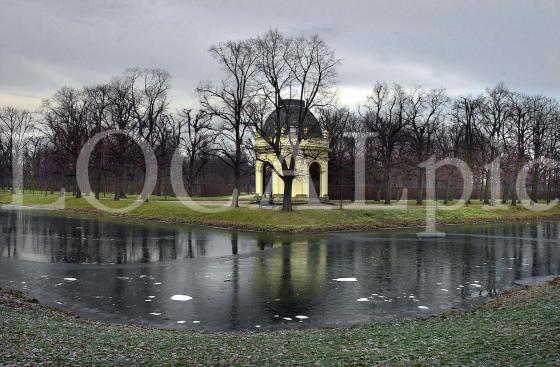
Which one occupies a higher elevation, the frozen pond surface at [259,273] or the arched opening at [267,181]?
the arched opening at [267,181]

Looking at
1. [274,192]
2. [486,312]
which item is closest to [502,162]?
[274,192]

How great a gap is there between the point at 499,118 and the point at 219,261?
48.1m

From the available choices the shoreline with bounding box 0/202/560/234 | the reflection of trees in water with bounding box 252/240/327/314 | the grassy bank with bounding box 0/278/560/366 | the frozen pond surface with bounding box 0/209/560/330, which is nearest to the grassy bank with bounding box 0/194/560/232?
the shoreline with bounding box 0/202/560/234

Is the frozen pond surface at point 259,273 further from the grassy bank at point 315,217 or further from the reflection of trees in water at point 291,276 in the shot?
the grassy bank at point 315,217

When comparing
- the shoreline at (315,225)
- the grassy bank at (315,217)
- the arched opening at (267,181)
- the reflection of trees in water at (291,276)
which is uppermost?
the arched opening at (267,181)

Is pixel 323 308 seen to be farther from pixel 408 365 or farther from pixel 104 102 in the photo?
pixel 104 102

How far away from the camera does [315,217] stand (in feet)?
128

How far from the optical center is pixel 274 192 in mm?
58875

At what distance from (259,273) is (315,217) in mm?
19836

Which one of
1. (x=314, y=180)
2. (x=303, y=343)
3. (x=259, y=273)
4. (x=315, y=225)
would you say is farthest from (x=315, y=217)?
(x=303, y=343)

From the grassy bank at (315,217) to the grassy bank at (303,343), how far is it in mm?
25149

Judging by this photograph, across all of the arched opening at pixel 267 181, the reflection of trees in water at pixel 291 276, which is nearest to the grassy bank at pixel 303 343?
the reflection of trees in water at pixel 291 276

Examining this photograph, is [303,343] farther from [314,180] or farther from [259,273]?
[314,180]

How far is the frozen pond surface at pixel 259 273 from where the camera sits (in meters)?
13.7
